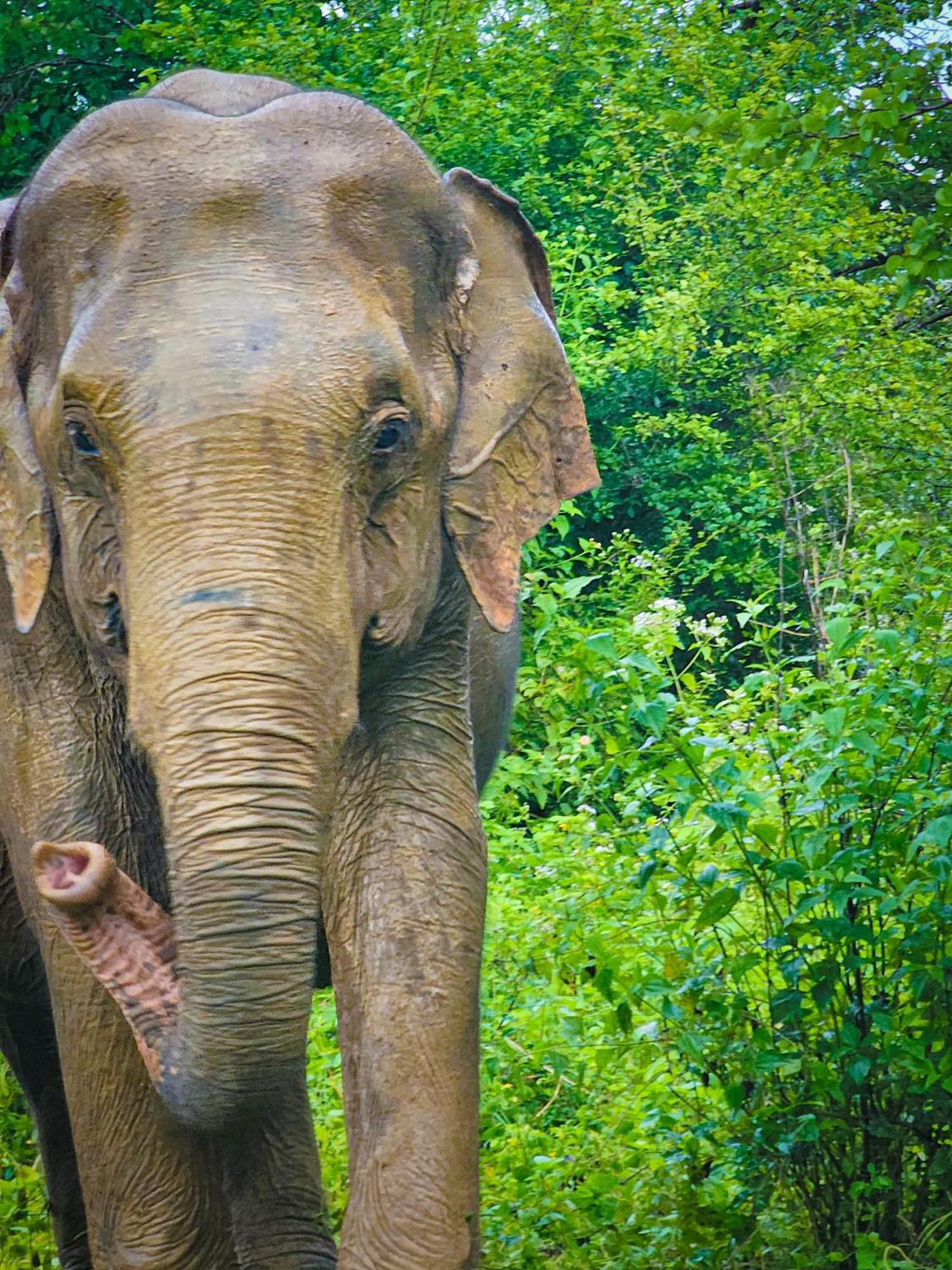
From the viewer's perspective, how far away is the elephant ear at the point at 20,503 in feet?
14.0

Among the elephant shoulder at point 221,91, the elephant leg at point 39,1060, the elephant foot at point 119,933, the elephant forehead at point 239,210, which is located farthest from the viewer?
the elephant leg at point 39,1060

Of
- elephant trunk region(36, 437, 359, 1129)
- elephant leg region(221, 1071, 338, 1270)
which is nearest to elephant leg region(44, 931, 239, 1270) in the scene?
elephant leg region(221, 1071, 338, 1270)

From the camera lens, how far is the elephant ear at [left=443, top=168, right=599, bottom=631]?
443 cm

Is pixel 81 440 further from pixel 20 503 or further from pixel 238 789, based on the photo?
pixel 238 789

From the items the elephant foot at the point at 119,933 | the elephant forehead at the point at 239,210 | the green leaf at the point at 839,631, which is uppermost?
the elephant forehead at the point at 239,210

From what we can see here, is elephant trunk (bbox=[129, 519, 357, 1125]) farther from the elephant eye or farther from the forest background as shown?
the forest background

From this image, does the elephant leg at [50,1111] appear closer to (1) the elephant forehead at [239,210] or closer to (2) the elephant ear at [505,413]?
(2) the elephant ear at [505,413]

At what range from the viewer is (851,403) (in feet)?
29.7

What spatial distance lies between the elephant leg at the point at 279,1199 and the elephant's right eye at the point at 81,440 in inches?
61.4

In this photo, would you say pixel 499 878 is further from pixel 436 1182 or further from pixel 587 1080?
pixel 436 1182

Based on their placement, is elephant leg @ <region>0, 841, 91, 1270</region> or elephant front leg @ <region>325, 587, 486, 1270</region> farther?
elephant leg @ <region>0, 841, 91, 1270</region>

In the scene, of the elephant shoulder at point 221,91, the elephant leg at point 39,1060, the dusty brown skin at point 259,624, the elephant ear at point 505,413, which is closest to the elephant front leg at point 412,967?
the dusty brown skin at point 259,624

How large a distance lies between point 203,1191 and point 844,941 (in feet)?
4.69

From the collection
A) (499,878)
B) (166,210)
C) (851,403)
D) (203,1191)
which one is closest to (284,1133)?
(203,1191)
